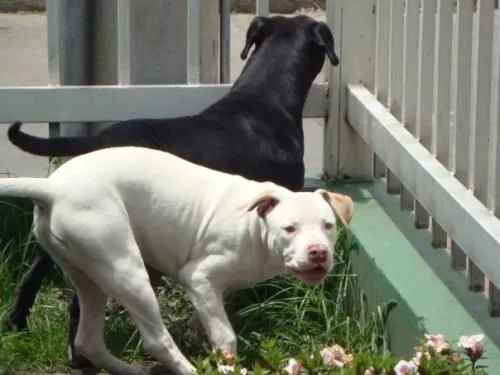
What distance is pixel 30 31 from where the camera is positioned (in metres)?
13.9

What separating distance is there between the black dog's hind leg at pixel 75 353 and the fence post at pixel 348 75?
180cm

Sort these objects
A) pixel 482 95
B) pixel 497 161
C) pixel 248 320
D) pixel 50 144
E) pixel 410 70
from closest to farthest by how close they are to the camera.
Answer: pixel 497 161
pixel 482 95
pixel 50 144
pixel 248 320
pixel 410 70

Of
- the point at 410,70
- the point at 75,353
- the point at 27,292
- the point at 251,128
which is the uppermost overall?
the point at 410,70

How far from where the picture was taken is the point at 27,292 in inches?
209

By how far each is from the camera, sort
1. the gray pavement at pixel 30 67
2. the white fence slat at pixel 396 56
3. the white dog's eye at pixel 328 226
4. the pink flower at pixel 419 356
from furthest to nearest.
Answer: the gray pavement at pixel 30 67, the white fence slat at pixel 396 56, the white dog's eye at pixel 328 226, the pink flower at pixel 419 356

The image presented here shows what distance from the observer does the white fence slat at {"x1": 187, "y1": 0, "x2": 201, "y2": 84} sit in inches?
238

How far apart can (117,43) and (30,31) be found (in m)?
7.93

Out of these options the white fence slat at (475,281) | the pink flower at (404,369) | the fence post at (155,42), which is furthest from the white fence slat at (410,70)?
the pink flower at (404,369)

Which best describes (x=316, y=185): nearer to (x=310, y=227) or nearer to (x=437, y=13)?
(x=437, y=13)

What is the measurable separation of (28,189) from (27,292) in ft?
3.12

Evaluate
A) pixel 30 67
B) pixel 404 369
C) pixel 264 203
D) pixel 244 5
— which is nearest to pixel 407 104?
pixel 264 203

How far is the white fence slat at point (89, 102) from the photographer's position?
611 cm

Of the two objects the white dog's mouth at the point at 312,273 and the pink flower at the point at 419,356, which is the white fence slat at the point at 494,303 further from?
the pink flower at the point at 419,356

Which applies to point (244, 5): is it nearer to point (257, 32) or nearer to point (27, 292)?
point (257, 32)
